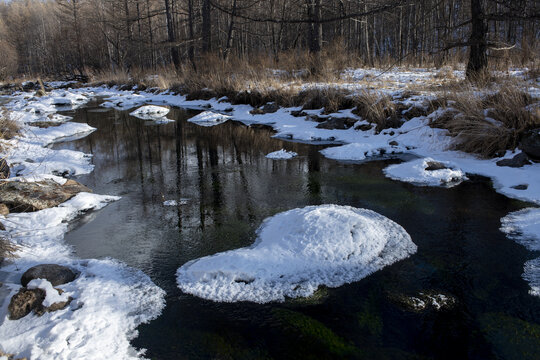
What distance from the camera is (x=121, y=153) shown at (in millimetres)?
8961

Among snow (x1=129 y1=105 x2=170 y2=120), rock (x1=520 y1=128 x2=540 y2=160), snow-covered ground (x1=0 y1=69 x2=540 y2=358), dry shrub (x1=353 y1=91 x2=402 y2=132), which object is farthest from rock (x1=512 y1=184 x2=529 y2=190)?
snow (x1=129 y1=105 x2=170 y2=120)

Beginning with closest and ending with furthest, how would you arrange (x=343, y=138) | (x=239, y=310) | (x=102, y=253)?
1. (x=239, y=310)
2. (x=102, y=253)
3. (x=343, y=138)

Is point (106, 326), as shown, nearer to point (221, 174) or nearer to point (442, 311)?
point (442, 311)

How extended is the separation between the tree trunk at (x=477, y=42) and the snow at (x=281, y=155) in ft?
15.0

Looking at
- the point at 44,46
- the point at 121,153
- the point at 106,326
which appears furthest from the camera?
the point at 44,46

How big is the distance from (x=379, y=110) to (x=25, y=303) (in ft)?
27.3

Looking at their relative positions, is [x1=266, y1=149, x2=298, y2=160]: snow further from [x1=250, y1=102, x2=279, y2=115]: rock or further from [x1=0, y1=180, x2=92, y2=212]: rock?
[x1=250, y1=102, x2=279, y2=115]: rock

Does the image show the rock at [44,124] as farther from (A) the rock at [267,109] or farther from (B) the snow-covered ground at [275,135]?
(A) the rock at [267,109]

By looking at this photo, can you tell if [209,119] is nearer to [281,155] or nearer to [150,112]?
[150,112]

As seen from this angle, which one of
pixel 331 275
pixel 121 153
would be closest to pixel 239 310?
pixel 331 275

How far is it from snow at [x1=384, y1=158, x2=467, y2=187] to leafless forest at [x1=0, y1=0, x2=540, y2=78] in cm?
186

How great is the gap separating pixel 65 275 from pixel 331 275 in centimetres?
240

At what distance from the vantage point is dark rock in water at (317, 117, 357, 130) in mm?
10199

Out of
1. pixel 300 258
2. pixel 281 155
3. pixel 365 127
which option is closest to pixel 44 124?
pixel 281 155
